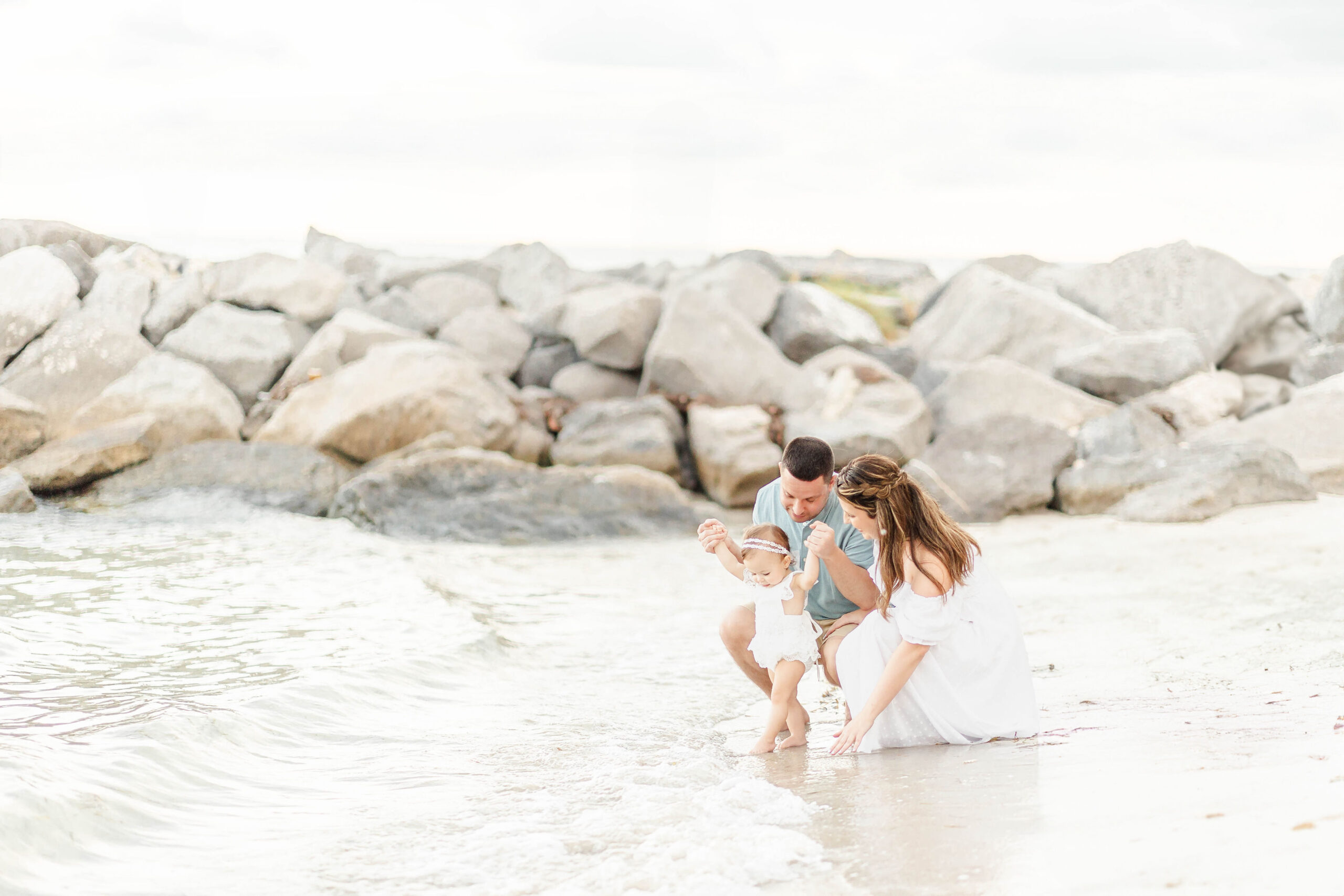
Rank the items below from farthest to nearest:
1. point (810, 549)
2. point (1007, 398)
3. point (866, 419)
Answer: point (1007, 398) → point (866, 419) → point (810, 549)

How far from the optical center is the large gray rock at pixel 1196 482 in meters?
9.55

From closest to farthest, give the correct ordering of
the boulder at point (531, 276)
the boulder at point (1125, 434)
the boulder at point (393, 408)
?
1. the boulder at point (1125, 434)
2. the boulder at point (393, 408)
3. the boulder at point (531, 276)

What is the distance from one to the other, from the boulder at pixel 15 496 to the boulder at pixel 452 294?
6746 millimetres

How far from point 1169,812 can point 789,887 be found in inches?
38.4

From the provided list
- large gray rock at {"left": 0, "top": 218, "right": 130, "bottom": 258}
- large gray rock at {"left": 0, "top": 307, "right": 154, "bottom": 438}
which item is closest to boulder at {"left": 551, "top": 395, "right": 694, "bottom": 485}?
large gray rock at {"left": 0, "top": 307, "right": 154, "bottom": 438}

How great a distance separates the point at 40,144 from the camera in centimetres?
1119

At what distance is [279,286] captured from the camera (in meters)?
14.2

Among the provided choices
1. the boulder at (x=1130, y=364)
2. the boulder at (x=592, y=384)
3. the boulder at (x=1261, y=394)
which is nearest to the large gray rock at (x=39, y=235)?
the boulder at (x=592, y=384)

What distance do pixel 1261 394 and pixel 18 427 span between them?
14203 mm

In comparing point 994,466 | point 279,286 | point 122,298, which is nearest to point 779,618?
point 994,466

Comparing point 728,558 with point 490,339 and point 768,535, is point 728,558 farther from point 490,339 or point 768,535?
point 490,339

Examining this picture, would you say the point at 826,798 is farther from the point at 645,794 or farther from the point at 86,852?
the point at 86,852

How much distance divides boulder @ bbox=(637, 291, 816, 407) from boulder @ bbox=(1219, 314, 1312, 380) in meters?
6.43

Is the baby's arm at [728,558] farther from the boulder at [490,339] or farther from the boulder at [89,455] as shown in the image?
the boulder at [490,339]
